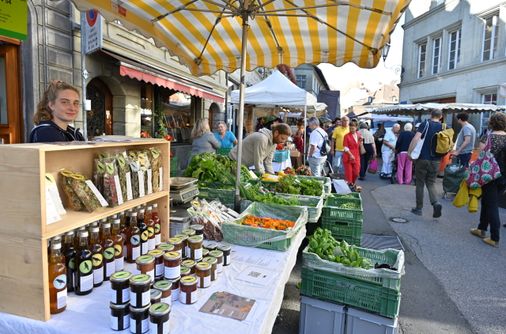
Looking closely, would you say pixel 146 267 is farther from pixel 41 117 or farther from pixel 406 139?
pixel 406 139

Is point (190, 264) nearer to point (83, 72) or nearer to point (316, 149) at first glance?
point (83, 72)

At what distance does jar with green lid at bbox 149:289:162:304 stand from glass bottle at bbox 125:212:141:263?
585mm

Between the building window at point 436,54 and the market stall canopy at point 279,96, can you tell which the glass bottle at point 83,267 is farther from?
the building window at point 436,54

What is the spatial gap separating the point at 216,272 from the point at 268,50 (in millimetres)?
3562

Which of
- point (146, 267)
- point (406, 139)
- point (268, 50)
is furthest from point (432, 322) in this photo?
point (406, 139)

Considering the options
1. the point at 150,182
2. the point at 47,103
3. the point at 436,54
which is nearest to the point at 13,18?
the point at 47,103

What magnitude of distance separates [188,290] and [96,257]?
0.53 m

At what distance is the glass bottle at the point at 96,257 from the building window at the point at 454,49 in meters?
20.7

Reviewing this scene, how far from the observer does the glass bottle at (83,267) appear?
5.88 feet

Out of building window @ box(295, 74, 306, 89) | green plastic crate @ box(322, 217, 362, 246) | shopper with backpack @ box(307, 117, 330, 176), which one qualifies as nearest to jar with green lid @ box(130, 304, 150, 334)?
green plastic crate @ box(322, 217, 362, 246)

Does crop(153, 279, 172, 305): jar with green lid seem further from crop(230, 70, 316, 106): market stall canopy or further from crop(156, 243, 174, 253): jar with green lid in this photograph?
crop(230, 70, 316, 106): market stall canopy

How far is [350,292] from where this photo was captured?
2.74 m

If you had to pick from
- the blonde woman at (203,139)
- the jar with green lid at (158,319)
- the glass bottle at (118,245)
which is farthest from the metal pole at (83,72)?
the jar with green lid at (158,319)

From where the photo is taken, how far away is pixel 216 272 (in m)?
A: 2.17
